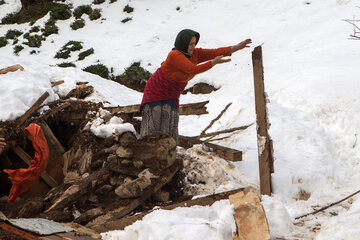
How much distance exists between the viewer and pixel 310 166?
5246 millimetres

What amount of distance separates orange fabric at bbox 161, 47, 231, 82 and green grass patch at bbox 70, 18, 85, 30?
10728mm

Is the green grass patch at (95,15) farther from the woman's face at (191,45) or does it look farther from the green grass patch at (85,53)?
the woman's face at (191,45)

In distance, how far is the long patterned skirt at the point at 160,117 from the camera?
4.98m

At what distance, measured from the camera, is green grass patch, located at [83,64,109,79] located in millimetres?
11609

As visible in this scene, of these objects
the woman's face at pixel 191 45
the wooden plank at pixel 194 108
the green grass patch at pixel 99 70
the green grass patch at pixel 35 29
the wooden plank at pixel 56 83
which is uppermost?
the woman's face at pixel 191 45

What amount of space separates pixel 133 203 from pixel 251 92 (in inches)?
235

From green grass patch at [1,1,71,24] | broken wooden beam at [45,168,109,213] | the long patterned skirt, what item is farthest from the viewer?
green grass patch at [1,1,71,24]

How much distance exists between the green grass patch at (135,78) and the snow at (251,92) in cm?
50

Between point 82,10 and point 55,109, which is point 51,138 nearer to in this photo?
point 55,109

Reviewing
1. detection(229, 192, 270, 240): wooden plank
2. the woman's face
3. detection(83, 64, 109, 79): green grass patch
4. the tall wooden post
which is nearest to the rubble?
the tall wooden post

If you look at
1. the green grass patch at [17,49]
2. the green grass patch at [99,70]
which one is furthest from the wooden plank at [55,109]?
the green grass patch at [17,49]

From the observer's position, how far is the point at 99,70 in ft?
38.2

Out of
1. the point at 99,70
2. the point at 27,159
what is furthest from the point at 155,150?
the point at 99,70

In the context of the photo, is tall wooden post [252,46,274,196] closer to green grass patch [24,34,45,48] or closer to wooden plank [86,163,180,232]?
wooden plank [86,163,180,232]
